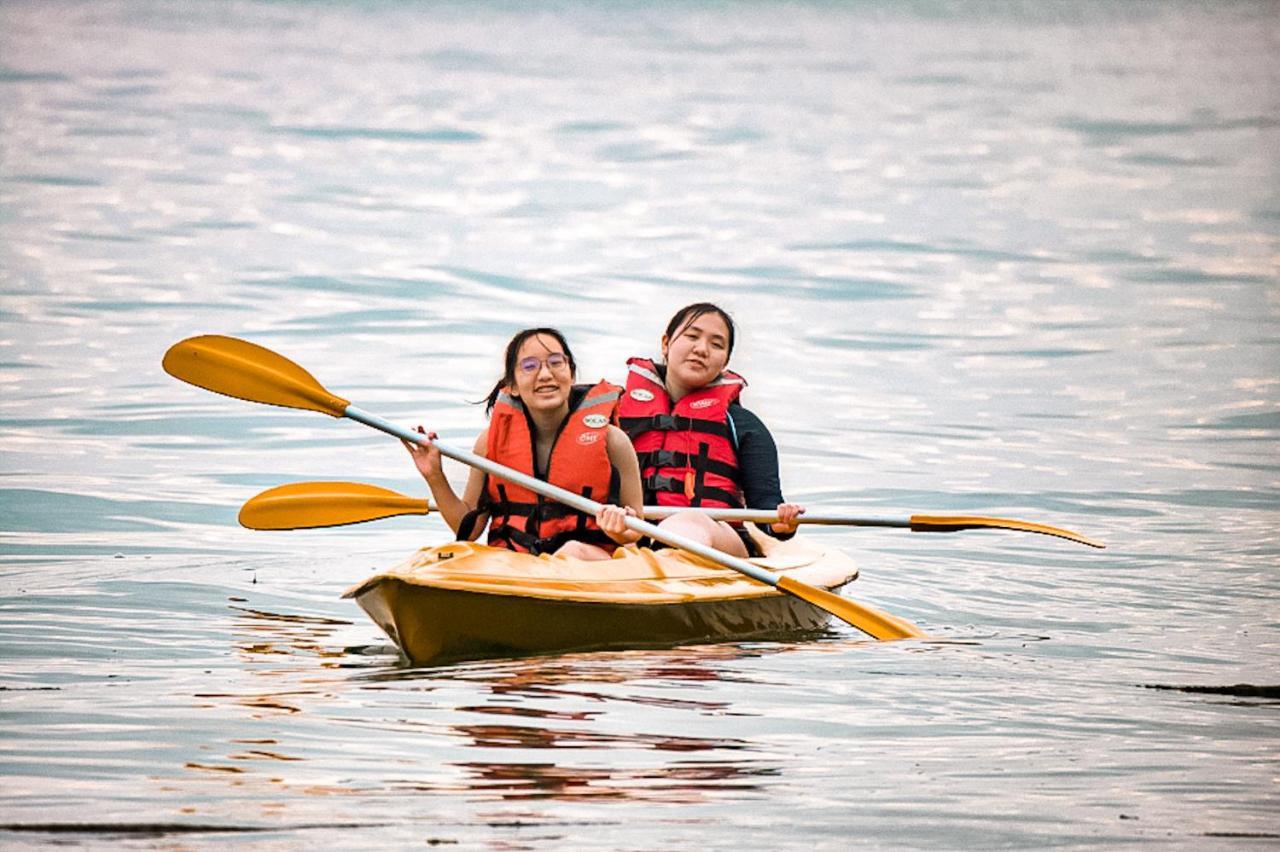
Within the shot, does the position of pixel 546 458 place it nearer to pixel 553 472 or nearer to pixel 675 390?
pixel 553 472

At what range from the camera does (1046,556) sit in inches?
303

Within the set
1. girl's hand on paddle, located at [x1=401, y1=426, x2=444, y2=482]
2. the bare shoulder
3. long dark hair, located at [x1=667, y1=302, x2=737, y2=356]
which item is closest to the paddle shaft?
girl's hand on paddle, located at [x1=401, y1=426, x2=444, y2=482]

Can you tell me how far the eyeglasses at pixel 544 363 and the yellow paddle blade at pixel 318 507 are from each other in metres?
0.61

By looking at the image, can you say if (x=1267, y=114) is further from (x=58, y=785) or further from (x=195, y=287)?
(x=58, y=785)

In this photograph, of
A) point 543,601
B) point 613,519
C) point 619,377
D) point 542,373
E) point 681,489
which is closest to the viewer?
point 543,601

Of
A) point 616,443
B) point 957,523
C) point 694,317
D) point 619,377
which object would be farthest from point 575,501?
point 619,377

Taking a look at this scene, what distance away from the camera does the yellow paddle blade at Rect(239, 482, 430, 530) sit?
6.14 meters

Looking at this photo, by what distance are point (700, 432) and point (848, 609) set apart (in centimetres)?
91

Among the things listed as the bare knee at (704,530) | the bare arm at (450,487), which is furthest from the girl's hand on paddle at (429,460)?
the bare knee at (704,530)

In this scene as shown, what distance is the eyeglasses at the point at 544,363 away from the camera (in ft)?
19.1

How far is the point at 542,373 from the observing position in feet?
19.0

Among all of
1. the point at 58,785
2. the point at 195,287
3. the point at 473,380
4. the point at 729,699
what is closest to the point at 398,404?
the point at 473,380

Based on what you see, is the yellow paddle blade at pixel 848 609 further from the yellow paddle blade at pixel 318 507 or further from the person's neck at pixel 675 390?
the yellow paddle blade at pixel 318 507

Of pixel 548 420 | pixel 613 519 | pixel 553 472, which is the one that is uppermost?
pixel 548 420
